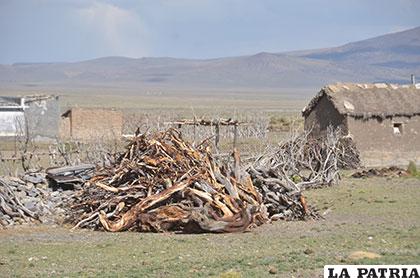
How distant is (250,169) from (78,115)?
24920mm

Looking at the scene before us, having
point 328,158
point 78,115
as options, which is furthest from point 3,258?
point 78,115

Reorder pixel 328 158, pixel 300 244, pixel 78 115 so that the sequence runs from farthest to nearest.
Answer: pixel 78 115 → pixel 328 158 → pixel 300 244

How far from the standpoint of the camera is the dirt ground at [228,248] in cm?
1154

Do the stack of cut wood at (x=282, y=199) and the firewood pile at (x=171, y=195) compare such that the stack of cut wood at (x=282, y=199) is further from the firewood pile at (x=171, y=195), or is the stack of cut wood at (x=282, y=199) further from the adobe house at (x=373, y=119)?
the adobe house at (x=373, y=119)

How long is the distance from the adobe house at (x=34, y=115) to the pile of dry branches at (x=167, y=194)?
24.1m

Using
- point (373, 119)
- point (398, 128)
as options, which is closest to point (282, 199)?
point (373, 119)

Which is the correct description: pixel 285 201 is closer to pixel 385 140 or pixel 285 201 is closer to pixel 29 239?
pixel 29 239

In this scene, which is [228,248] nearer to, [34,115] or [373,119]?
[373,119]

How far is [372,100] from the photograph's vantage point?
104 feet

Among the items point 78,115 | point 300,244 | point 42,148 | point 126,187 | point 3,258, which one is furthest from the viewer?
point 78,115

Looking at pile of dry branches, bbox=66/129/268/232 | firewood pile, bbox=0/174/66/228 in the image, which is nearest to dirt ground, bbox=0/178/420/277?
pile of dry branches, bbox=66/129/268/232

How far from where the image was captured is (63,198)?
1977cm

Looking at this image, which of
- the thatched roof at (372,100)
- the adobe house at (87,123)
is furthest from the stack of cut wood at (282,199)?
the adobe house at (87,123)

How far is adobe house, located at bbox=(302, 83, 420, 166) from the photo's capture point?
100ft
